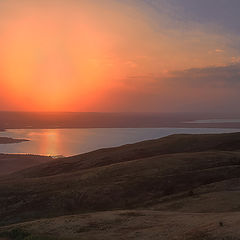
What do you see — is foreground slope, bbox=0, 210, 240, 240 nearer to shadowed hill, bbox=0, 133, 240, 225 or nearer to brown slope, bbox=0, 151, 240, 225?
shadowed hill, bbox=0, 133, 240, 225

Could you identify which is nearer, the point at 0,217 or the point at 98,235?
the point at 98,235

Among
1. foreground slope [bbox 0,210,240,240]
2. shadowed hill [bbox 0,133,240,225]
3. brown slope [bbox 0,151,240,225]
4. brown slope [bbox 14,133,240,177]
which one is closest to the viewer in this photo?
foreground slope [bbox 0,210,240,240]

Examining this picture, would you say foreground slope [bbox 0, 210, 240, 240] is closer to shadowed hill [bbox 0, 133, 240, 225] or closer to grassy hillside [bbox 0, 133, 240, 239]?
grassy hillside [bbox 0, 133, 240, 239]

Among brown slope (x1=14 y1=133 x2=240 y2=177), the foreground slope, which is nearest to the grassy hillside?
the foreground slope

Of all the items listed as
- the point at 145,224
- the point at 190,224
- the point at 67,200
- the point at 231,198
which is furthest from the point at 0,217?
the point at 231,198

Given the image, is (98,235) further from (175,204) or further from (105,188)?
(105,188)

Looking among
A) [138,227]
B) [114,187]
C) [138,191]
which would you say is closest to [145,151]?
[114,187]

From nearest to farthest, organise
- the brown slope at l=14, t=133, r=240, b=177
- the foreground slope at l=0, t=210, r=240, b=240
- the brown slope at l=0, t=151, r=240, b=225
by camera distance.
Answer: the foreground slope at l=0, t=210, r=240, b=240 < the brown slope at l=0, t=151, r=240, b=225 < the brown slope at l=14, t=133, r=240, b=177

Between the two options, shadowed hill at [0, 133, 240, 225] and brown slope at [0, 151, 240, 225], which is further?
brown slope at [0, 151, 240, 225]

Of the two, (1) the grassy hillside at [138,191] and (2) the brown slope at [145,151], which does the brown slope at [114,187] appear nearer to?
(1) the grassy hillside at [138,191]
